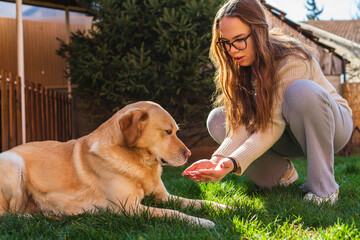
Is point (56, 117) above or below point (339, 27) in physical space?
below

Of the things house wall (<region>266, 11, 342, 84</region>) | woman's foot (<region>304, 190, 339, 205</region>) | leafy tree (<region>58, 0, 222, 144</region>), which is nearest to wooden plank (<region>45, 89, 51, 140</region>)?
leafy tree (<region>58, 0, 222, 144</region>)

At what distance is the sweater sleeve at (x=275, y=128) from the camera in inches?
102

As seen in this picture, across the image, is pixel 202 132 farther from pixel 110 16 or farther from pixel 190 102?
pixel 110 16

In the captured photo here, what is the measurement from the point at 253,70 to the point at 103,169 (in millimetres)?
1385

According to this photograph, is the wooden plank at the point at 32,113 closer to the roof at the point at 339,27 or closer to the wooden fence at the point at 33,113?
the wooden fence at the point at 33,113

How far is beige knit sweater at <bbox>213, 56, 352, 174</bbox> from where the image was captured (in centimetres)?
256

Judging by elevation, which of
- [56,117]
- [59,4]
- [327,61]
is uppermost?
[59,4]

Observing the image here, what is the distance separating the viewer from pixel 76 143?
112 inches

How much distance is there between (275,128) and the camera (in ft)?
8.73

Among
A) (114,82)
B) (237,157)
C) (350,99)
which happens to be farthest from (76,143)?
(350,99)

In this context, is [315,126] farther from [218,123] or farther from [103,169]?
[103,169]

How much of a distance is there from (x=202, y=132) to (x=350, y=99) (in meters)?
5.42

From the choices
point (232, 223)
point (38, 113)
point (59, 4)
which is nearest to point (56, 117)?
point (38, 113)

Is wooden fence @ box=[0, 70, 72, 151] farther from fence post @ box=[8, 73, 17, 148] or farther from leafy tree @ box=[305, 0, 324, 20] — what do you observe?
leafy tree @ box=[305, 0, 324, 20]
